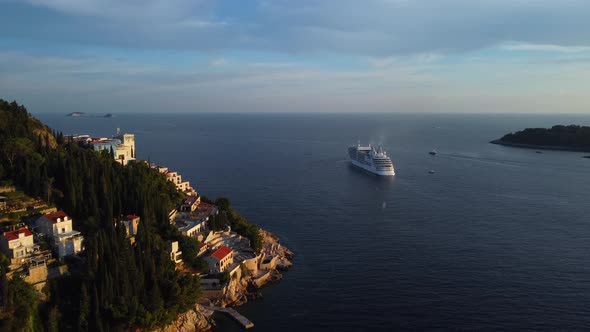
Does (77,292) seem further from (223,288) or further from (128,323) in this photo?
(223,288)

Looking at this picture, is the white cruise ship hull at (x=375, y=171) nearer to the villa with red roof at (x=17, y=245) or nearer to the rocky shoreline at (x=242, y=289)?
the rocky shoreline at (x=242, y=289)

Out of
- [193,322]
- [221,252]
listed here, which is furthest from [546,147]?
[193,322]

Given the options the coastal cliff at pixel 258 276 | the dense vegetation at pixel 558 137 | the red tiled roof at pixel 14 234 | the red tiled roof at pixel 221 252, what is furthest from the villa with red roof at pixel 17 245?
the dense vegetation at pixel 558 137

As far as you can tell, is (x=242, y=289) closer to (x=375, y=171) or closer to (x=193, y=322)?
(x=193, y=322)

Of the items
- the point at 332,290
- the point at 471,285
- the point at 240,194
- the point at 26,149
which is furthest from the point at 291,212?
the point at 26,149

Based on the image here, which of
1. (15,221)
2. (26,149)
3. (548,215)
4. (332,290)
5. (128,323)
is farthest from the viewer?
(548,215)

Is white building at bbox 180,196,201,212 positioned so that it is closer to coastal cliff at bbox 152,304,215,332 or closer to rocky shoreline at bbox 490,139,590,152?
coastal cliff at bbox 152,304,215,332
